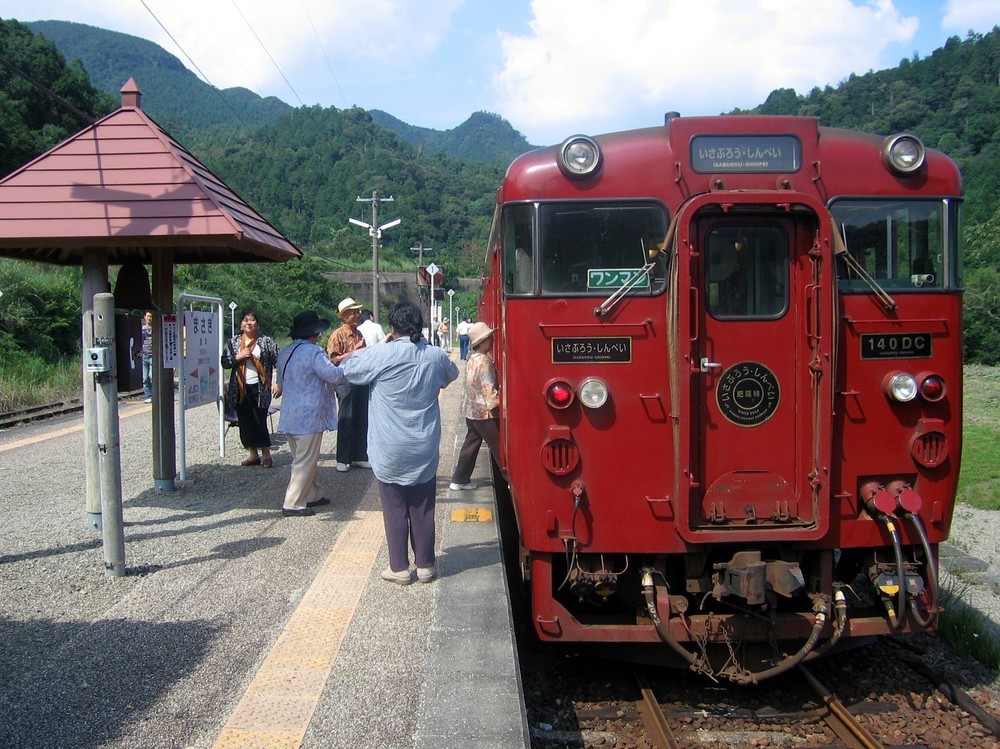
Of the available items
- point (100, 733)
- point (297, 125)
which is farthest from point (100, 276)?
point (297, 125)

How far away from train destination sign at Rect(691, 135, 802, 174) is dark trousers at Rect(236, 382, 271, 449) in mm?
6192

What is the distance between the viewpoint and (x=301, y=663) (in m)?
4.42

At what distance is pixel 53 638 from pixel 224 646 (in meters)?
1.00

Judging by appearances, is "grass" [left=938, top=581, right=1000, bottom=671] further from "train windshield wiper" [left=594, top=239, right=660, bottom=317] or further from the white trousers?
the white trousers

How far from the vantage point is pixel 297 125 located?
357ft

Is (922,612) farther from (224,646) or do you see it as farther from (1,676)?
(1,676)

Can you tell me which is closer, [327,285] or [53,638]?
[53,638]

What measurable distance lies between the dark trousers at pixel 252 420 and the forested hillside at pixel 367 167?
46.9 feet

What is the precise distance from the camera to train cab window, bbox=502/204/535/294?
469cm

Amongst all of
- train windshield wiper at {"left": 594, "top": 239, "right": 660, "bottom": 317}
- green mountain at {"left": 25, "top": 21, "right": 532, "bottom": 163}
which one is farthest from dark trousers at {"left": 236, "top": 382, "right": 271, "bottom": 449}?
green mountain at {"left": 25, "top": 21, "right": 532, "bottom": 163}

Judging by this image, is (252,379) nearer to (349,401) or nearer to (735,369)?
(349,401)

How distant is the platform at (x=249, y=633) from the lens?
3.81m

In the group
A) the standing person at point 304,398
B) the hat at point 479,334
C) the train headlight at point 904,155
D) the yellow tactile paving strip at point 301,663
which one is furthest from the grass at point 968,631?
the standing person at point 304,398

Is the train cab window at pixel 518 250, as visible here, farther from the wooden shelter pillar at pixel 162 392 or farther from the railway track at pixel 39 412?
the railway track at pixel 39 412
